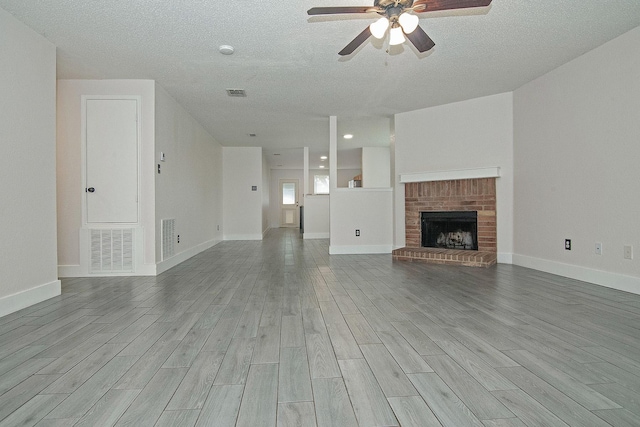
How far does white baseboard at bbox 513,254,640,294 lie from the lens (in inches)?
121

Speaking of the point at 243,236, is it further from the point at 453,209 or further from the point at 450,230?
the point at 453,209

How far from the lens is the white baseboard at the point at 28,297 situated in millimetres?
2569

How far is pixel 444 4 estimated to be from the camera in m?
2.20

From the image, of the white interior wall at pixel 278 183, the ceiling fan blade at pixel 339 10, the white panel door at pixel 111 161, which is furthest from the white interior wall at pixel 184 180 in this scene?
the white interior wall at pixel 278 183

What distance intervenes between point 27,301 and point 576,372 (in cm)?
363

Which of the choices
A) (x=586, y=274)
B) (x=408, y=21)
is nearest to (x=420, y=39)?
(x=408, y=21)

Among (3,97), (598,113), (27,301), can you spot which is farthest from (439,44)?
(27,301)

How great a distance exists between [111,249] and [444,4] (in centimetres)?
400

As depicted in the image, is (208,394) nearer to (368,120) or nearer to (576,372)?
(576,372)

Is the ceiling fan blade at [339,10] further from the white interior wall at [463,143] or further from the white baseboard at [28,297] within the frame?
the white interior wall at [463,143]

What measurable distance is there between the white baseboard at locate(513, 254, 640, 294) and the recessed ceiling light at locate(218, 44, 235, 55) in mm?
4052

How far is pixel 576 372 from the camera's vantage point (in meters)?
1.57

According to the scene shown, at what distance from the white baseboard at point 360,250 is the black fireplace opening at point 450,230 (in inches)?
27.0

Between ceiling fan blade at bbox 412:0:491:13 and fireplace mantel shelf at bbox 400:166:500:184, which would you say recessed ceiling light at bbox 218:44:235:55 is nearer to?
ceiling fan blade at bbox 412:0:491:13
